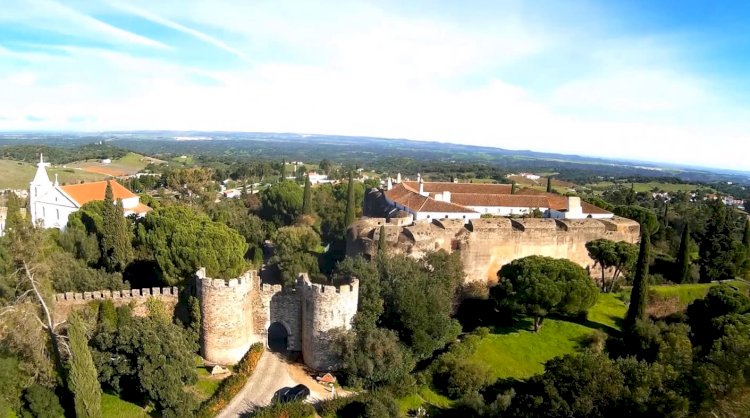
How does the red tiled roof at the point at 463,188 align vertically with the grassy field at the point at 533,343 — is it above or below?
above

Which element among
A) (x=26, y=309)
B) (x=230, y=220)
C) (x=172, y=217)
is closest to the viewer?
(x=26, y=309)

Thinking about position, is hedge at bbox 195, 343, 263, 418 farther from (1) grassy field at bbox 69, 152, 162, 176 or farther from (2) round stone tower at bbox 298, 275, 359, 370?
(1) grassy field at bbox 69, 152, 162, 176

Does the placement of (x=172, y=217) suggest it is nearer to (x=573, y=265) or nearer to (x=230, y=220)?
(x=230, y=220)

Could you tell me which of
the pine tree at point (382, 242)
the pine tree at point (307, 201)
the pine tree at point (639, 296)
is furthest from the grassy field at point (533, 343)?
the pine tree at point (307, 201)

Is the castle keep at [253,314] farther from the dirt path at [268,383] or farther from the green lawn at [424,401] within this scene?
the green lawn at [424,401]

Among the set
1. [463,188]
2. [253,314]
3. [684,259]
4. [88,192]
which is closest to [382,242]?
[253,314]

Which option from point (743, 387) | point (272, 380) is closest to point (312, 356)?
point (272, 380)
